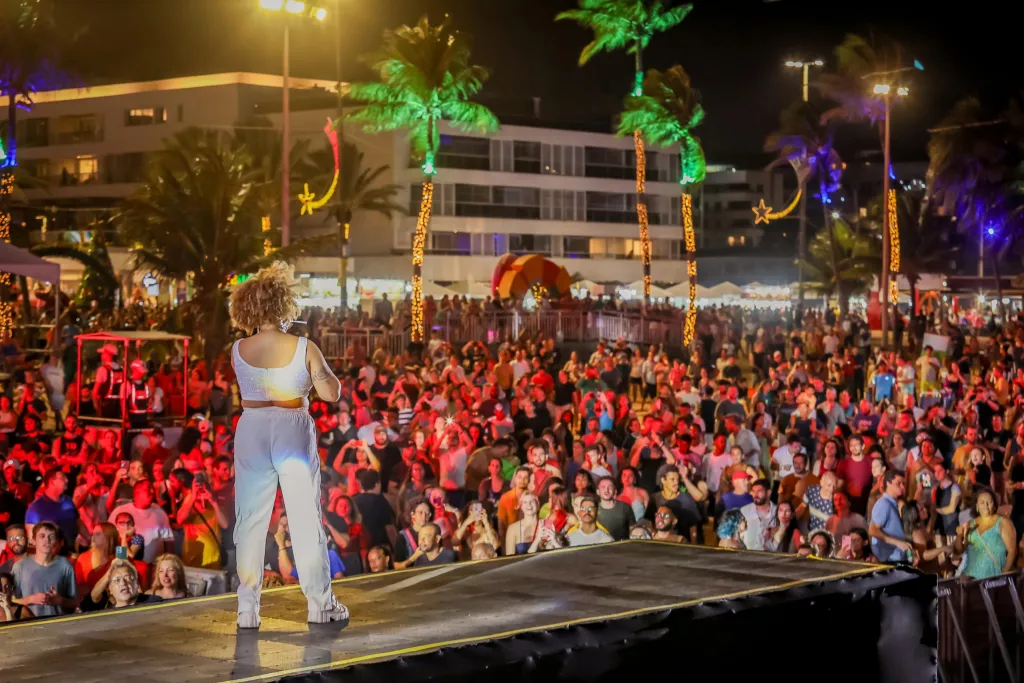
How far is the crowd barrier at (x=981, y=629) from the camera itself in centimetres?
940

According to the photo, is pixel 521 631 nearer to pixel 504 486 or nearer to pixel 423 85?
pixel 504 486

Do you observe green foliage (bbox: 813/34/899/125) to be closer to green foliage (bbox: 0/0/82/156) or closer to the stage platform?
green foliage (bbox: 0/0/82/156)

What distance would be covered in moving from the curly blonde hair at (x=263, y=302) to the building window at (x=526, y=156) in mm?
66710

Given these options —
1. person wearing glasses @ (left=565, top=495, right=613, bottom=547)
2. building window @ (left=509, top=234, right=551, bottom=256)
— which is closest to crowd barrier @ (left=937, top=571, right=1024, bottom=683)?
person wearing glasses @ (left=565, top=495, right=613, bottom=547)

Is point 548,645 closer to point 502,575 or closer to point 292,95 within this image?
point 502,575

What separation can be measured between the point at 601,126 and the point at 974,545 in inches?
2629

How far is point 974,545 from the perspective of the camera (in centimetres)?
1144

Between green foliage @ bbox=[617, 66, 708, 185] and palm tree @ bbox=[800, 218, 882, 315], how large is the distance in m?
18.0

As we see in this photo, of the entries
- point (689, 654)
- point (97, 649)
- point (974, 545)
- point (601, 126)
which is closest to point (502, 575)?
point (689, 654)

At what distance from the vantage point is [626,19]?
49875 mm

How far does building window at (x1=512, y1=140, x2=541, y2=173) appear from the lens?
7300 centimetres

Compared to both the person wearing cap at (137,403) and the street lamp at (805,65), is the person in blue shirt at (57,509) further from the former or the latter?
the street lamp at (805,65)

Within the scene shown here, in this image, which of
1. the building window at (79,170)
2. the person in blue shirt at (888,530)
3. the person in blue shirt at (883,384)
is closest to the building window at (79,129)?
the building window at (79,170)

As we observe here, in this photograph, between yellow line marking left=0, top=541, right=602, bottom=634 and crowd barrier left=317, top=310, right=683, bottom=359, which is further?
crowd barrier left=317, top=310, right=683, bottom=359
